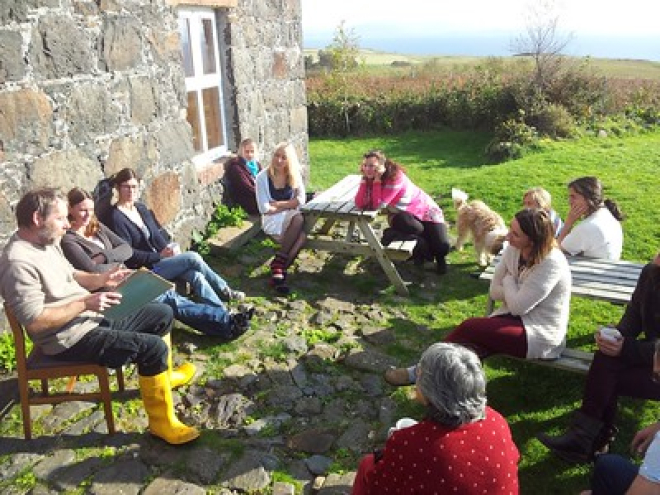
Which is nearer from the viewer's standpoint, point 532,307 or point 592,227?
point 532,307

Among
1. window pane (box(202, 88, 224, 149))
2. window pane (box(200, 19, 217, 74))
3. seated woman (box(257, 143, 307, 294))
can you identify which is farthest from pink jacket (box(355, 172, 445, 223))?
window pane (box(200, 19, 217, 74))

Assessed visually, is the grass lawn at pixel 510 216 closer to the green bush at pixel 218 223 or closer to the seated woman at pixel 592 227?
the seated woman at pixel 592 227

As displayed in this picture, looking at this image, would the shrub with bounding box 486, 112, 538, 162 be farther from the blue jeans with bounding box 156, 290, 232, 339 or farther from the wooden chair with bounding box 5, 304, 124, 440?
the wooden chair with bounding box 5, 304, 124, 440

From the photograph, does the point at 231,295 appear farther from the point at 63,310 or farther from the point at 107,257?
the point at 63,310

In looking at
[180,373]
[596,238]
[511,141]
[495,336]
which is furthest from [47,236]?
[511,141]

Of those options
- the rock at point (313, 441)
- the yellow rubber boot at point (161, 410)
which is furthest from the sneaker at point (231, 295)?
the rock at point (313, 441)

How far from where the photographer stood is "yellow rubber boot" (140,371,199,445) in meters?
3.32

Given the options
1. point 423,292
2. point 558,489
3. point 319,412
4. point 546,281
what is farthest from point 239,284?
point 558,489

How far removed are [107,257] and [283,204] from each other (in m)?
2.31

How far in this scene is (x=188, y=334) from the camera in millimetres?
4633

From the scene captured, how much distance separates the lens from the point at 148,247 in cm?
486

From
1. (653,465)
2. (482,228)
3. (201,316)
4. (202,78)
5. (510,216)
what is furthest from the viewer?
(510,216)

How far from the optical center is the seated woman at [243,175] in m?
7.00

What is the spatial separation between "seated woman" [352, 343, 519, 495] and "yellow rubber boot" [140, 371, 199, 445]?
5.10 feet
